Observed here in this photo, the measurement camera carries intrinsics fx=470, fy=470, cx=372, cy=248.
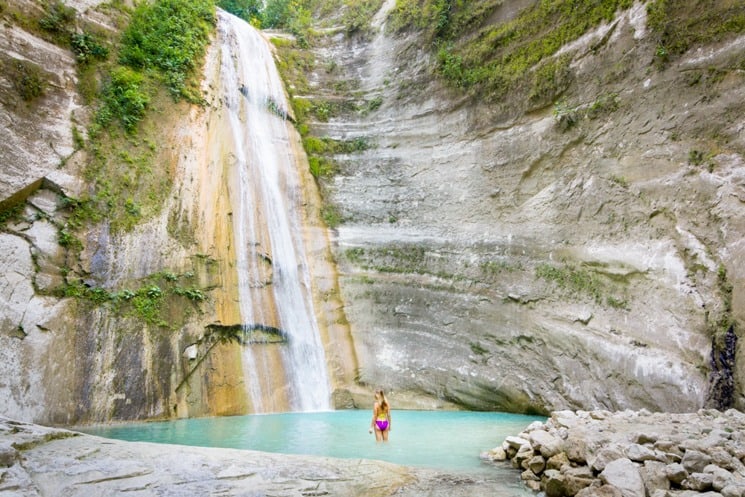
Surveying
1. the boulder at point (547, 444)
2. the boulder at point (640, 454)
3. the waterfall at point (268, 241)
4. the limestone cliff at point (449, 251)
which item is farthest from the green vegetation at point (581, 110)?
the boulder at point (640, 454)

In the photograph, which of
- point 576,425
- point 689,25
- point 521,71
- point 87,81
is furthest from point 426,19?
point 576,425

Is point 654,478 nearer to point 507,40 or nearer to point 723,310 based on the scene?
point 723,310

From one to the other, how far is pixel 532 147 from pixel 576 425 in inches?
271

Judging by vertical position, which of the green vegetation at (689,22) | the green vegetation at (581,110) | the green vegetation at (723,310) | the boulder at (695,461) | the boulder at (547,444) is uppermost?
the green vegetation at (689,22)

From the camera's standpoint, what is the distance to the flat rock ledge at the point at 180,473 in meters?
3.45

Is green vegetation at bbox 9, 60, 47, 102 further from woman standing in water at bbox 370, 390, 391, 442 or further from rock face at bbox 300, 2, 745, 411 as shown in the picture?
woman standing in water at bbox 370, 390, 391, 442

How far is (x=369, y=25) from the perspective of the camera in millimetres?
16906

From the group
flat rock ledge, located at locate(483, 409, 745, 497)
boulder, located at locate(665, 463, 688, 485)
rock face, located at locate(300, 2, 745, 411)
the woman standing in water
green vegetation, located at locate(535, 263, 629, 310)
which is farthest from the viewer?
green vegetation, located at locate(535, 263, 629, 310)

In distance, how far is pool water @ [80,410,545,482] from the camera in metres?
5.75

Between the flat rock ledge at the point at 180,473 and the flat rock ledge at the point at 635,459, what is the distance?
2.19ft

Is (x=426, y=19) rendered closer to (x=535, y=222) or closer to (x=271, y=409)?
(x=535, y=222)

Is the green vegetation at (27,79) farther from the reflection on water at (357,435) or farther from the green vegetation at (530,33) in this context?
the green vegetation at (530,33)

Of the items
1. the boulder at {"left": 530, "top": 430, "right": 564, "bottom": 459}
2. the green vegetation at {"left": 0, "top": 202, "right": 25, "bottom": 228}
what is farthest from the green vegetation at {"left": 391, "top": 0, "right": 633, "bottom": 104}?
the green vegetation at {"left": 0, "top": 202, "right": 25, "bottom": 228}

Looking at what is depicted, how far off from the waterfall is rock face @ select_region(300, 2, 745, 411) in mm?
1193
